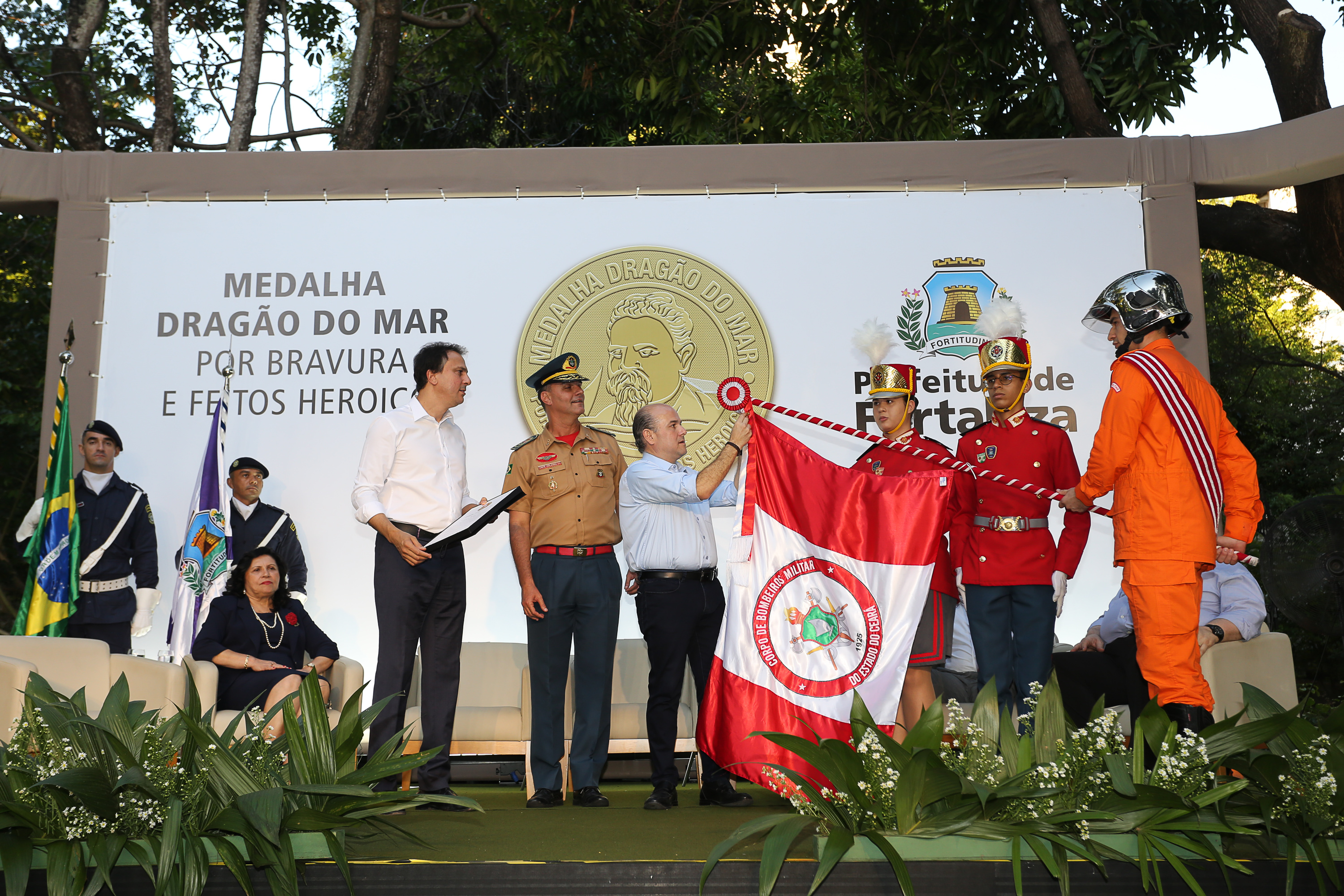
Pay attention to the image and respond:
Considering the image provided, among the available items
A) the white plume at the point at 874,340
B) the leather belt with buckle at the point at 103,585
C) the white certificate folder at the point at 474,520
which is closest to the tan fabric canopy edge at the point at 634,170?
the white plume at the point at 874,340

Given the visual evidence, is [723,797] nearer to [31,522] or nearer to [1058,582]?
[1058,582]

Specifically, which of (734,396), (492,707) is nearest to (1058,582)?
(734,396)

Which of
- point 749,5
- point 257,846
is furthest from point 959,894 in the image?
point 749,5

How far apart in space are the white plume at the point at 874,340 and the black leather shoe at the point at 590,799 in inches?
104

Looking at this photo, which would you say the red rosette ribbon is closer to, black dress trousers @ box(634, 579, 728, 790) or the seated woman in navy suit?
black dress trousers @ box(634, 579, 728, 790)

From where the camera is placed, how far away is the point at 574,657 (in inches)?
176

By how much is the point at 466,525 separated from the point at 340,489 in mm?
1852

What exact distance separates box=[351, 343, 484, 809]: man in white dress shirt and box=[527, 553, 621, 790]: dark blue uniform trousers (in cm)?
34

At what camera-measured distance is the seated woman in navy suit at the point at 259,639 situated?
→ 4758mm

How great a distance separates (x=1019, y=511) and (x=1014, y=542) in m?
0.12

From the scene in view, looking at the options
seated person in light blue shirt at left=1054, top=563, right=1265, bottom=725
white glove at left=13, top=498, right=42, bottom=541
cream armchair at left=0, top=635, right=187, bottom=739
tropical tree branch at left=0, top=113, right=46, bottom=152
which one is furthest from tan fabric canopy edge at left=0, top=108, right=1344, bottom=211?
tropical tree branch at left=0, top=113, right=46, bottom=152

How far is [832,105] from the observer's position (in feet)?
33.1

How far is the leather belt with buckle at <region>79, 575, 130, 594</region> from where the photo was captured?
5.66m

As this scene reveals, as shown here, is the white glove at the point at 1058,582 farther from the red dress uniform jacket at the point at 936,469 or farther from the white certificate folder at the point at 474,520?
the white certificate folder at the point at 474,520
